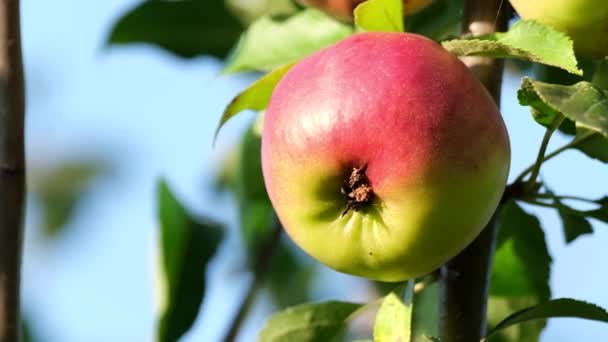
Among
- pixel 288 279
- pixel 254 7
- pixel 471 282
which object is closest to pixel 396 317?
pixel 471 282

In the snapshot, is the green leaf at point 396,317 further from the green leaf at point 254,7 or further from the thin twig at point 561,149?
the green leaf at point 254,7

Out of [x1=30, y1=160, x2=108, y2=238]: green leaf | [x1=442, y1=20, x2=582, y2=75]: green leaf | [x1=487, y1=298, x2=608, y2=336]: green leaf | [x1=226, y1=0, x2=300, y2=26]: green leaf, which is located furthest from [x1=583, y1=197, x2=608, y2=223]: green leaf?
[x1=30, y1=160, x2=108, y2=238]: green leaf

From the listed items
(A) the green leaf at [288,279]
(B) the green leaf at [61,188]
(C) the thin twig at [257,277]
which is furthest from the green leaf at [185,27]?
(B) the green leaf at [61,188]

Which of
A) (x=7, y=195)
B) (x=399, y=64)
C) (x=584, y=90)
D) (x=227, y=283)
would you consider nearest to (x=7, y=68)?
(x=7, y=195)

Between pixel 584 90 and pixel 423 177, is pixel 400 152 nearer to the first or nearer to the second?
pixel 423 177

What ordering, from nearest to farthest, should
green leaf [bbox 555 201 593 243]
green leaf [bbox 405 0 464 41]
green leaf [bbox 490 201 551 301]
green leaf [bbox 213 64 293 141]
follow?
green leaf [bbox 213 64 293 141] < green leaf [bbox 555 201 593 243] < green leaf [bbox 490 201 551 301] < green leaf [bbox 405 0 464 41]

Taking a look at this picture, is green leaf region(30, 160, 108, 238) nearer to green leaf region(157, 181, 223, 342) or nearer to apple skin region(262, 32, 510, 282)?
green leaf region(157, 181, 223, 342)
